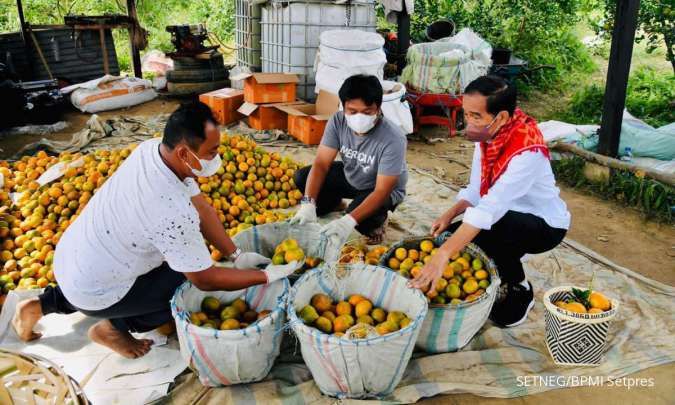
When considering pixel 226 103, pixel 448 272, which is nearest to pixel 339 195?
pixel 448 272

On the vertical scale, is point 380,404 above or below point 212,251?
below

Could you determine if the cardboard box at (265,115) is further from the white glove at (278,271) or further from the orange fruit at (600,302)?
the orange fruit at (600,302)

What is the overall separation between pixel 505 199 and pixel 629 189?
315 cm

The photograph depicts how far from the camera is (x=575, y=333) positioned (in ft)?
8.49

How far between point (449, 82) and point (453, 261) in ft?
15.8

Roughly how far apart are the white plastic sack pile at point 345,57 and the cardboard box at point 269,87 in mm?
491

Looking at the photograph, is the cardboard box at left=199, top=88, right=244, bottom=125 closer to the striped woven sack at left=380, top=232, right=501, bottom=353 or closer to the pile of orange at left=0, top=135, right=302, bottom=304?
the pile of orange at left=0, top=135, right=302, bottom=304

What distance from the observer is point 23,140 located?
679cm

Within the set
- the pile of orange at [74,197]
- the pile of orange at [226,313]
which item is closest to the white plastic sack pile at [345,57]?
the pile of orange at [74,197]

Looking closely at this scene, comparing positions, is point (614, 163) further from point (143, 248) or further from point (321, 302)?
point (143, 248)

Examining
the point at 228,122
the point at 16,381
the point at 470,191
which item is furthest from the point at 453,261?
the point at 228,122

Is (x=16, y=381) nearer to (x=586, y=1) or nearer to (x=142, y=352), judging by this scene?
(x=142, y=352)

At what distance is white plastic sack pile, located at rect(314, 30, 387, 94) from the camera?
6559 mm

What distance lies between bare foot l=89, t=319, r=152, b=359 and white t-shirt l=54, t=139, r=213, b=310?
0.72ft
